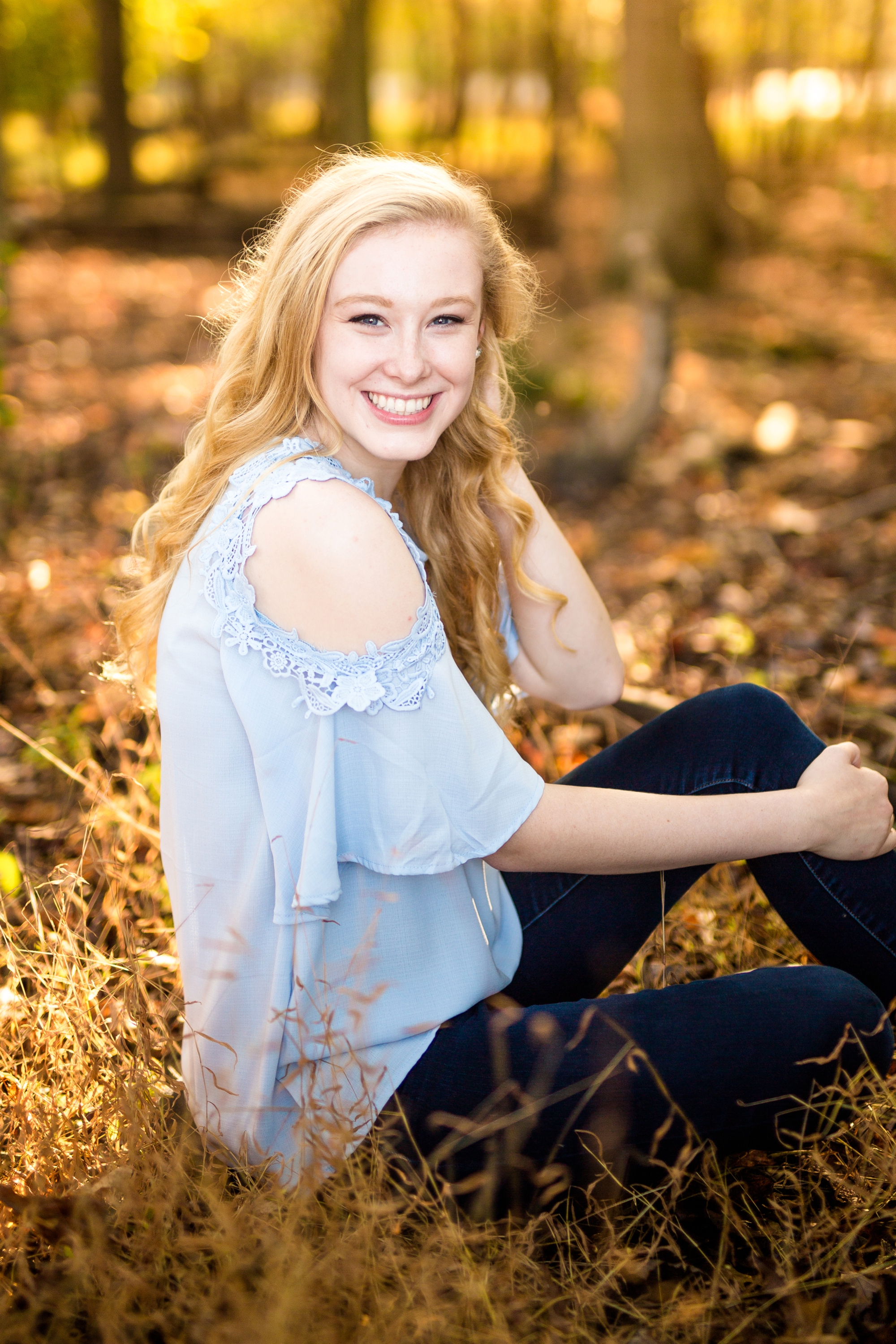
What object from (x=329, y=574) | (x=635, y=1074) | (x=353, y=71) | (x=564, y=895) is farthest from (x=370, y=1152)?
(x=353, y=71)

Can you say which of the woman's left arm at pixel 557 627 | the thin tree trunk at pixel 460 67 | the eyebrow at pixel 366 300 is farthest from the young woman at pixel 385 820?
the thin tree trunk at pixel 460 67

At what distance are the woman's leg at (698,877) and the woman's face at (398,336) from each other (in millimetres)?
839

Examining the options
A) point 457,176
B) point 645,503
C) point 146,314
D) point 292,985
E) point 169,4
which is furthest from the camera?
point 169,4

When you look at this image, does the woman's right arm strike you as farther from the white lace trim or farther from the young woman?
the white lace trim


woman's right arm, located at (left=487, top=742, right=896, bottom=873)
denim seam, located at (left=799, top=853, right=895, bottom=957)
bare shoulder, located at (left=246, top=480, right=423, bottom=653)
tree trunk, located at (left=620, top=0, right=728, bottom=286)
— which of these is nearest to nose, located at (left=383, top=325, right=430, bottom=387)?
bare shoulder, located at (left=246, top=480, right=423, bottom=653)

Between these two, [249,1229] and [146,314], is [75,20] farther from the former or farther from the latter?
[249,1229]

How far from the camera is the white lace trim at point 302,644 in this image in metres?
1.66

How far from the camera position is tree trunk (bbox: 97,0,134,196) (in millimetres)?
14797

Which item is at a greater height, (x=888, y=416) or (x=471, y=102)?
(x=471, y=102)

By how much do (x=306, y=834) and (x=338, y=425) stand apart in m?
0.75

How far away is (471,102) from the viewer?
81.8ft

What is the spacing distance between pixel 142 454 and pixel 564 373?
284 cm

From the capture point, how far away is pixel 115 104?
1515 cm

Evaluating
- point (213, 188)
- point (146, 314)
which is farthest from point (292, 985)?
point (213, 188)
